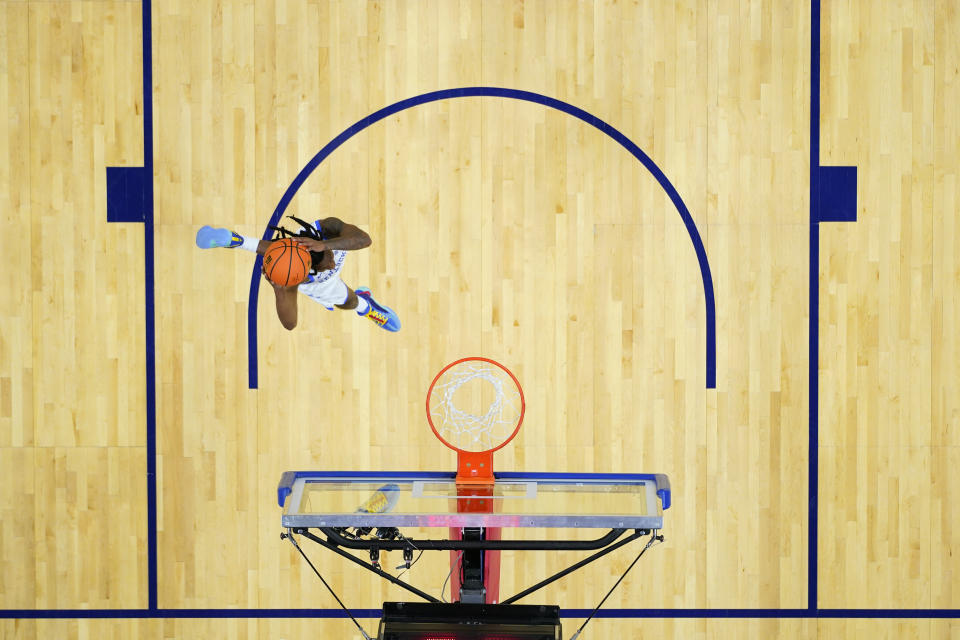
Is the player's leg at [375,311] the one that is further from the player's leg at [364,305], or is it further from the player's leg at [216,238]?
the player's leg at [216,238]

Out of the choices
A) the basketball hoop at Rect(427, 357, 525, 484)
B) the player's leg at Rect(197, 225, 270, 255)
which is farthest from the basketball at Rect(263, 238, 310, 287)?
the basketball hoop at Rect(427, 357, 525, 484)

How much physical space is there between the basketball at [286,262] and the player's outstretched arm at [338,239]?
6 centimetres

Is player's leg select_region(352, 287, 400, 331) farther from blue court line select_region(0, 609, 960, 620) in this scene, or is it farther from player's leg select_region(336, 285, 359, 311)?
blue court line select_region(0, 609, 960, 620)

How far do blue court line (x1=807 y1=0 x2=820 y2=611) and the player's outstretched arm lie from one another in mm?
2975

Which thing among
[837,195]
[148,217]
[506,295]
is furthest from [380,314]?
[837,195]

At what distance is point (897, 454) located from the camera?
6.05 meters

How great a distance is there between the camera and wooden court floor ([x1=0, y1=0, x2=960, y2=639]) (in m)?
5.96

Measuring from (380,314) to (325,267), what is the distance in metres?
0.66

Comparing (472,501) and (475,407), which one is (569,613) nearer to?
(475,407)

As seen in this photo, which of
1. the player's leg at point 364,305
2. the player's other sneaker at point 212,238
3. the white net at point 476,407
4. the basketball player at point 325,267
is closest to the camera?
the player's other sneaker at point 212,238

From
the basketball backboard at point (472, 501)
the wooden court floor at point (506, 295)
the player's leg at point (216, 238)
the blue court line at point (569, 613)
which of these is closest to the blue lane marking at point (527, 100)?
the wooden court floor at point (506, 295)

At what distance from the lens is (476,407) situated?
5965 millimetres

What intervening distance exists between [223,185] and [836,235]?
13.4ft

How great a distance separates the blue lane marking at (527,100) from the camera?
5961mm
